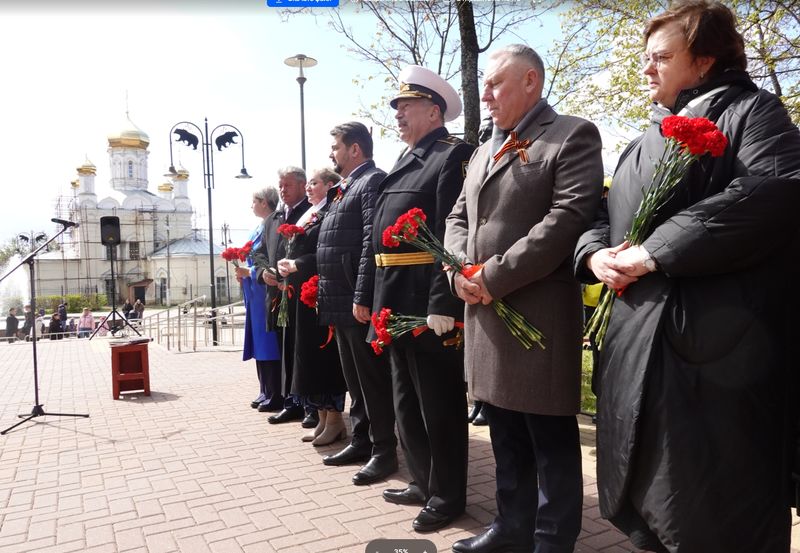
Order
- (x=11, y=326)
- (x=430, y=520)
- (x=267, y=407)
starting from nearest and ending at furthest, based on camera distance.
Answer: (x=430, y=520) → (x=267, y=407) → (x=11, y=326)

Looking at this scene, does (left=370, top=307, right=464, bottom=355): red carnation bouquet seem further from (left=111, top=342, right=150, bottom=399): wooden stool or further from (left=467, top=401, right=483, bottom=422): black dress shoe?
(left=111, top=342, right=150, bottom=399): wooden stool

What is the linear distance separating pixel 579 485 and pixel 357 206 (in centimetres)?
225

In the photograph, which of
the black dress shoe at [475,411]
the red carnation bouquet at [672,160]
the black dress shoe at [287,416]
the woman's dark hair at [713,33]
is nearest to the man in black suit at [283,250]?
the black dress shoe at [287,416]

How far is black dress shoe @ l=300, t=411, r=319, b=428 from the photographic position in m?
5.34

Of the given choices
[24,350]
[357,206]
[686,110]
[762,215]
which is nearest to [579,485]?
[762,215]

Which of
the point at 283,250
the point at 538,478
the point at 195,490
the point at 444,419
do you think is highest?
the point at 283,250

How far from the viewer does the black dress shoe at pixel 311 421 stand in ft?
17.5

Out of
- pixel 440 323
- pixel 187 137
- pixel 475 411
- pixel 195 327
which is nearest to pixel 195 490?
pixel 440 323

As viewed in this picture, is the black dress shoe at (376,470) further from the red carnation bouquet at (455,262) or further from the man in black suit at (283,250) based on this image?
the red carnation bouquet at (455,262)

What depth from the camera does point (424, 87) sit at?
11.2 feet

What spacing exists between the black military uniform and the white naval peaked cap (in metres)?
0.30

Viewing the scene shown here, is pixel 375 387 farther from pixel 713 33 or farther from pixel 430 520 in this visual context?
pixel 713 33

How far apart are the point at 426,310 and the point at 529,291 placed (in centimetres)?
82

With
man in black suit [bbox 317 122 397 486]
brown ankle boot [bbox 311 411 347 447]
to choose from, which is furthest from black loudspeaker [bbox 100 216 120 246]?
man in black suit [bbox 317 122 397 486]
